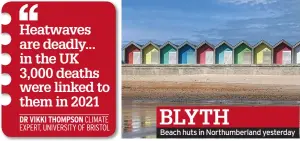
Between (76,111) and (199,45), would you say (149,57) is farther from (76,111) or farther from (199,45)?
(76,111)

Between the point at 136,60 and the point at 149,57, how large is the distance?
64 centimetres

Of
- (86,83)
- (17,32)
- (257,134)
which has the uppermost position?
(17,32)

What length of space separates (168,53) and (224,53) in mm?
2539

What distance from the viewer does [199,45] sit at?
26.8 meters

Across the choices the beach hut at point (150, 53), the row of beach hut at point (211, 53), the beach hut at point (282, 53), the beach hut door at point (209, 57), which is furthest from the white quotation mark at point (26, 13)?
the beach hut at point (282, 53)

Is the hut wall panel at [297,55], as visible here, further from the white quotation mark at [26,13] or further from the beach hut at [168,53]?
the white quotation mark at [26,13]

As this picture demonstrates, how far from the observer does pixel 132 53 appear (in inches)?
1064

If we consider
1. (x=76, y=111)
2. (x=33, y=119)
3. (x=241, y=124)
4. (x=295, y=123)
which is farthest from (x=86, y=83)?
(x=295, y=123)

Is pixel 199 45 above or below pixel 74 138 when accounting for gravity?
above

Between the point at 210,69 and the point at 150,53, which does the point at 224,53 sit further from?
the point at 150,53

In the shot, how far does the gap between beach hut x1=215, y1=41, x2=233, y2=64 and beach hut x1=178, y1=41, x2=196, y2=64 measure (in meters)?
1.08

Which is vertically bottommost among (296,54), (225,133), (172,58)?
(225,133)

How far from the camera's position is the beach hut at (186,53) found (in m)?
26.8

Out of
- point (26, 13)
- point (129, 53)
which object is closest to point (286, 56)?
point (129, 53)
